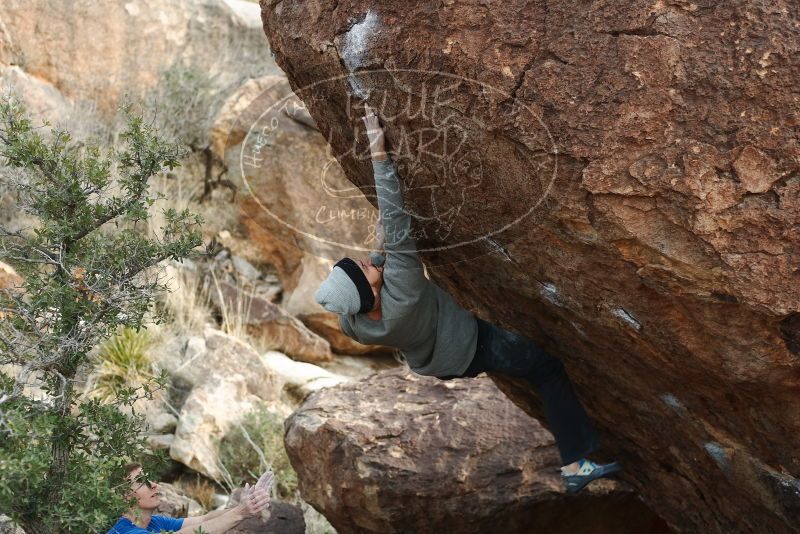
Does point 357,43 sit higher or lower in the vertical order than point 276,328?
higher

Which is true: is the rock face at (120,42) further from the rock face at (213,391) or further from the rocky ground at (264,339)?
the rock face at (213,391)

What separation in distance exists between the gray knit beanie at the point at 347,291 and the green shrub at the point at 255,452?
3.45 metres

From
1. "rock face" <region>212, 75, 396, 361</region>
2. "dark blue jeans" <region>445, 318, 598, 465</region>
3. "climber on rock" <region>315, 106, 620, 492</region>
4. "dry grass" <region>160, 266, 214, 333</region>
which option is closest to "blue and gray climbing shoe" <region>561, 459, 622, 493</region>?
"dark blue jeans" <region>445, 318, 598, 465</region>

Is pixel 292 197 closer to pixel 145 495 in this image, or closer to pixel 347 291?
pixel 145 495

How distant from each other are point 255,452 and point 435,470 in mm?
2092

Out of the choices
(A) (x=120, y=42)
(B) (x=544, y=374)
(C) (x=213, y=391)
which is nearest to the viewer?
(B) (x=544, y=374)

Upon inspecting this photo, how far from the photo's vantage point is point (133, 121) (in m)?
3.79

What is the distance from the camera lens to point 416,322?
12.5ft

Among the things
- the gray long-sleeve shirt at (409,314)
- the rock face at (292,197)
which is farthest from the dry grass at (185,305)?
the gray long-sleeve shirt at (409,314)

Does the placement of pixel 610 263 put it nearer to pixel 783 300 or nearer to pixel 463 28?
pixel 783 300

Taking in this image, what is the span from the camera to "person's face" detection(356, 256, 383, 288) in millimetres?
3719

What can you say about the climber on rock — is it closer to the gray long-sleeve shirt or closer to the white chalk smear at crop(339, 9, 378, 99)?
the gray long-sleeve shirt

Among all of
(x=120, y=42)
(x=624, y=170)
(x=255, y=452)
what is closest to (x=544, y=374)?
(x=624, y=170)

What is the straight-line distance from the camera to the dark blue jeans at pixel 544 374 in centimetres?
414
